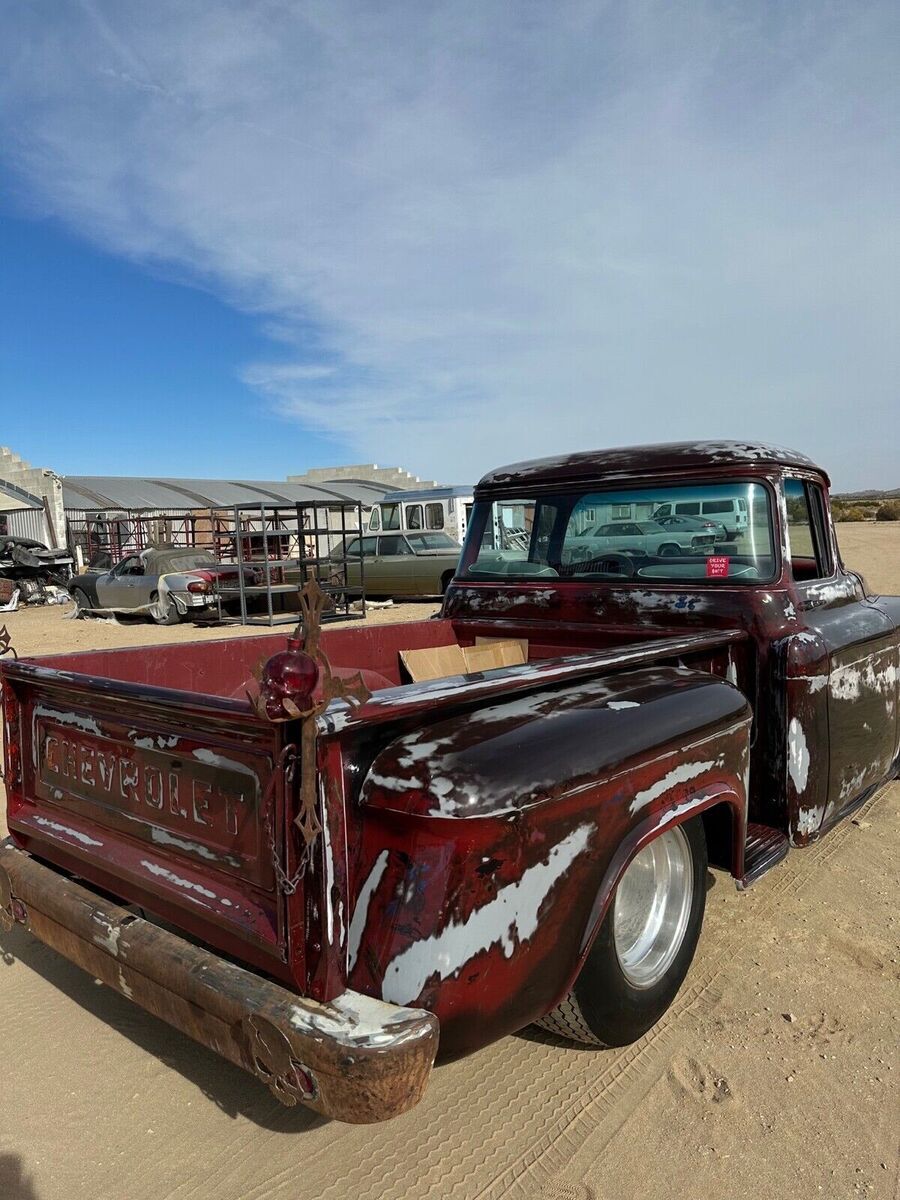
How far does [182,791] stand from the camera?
7.29 ft

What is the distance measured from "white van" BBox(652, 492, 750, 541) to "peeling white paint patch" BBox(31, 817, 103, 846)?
2669 millimetres

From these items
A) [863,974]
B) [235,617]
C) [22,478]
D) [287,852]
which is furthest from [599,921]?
[22,478]

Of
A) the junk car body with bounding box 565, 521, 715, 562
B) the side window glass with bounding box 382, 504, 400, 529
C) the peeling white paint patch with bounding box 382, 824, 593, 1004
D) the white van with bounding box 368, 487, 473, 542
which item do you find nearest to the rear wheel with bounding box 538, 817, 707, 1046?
the peeling white paint patch with bounding box 382, 824, 593, 1004

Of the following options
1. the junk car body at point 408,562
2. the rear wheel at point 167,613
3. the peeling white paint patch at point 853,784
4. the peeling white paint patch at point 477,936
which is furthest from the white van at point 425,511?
the peeling white paint patch at point 477,936

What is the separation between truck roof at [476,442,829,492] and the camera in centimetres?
362

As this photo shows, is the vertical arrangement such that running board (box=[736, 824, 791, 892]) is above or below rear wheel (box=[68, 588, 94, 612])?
below

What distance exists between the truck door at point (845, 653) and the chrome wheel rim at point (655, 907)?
0.94 meters

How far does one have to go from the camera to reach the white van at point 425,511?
661 inches

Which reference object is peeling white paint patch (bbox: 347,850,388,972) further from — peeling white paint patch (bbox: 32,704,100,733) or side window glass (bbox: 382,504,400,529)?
side window glass (bbox: 382,504,400,529)

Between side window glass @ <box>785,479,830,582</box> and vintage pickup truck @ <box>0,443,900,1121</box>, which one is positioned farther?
side window glass @ <box>785,479,830,582</box>

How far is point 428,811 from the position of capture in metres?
1.81

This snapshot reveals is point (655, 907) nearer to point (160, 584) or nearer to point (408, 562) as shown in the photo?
point (160, 584)

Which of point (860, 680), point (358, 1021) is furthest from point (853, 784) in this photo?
point (358, 1021)

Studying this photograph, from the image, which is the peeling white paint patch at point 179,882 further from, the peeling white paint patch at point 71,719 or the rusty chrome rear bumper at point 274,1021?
the peeling white paint patch at point 71,719
